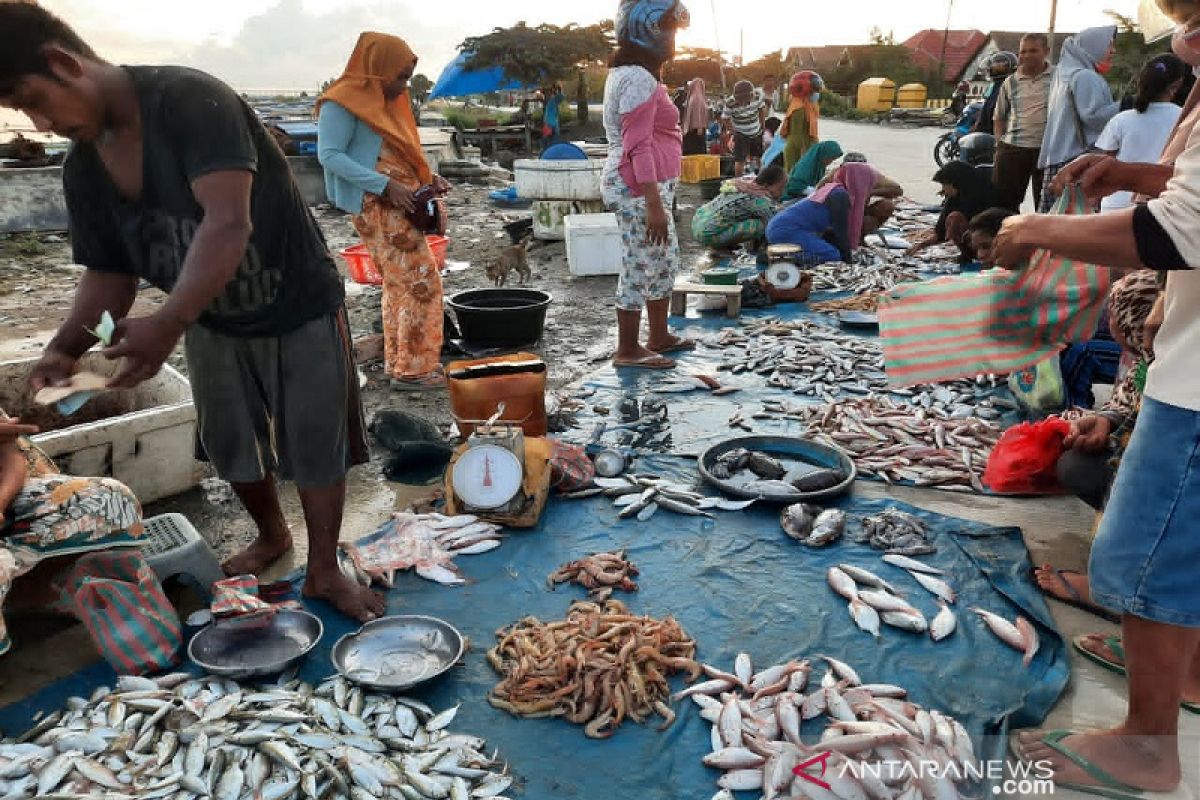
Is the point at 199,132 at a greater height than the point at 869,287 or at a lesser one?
greater

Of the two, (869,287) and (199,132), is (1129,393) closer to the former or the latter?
(199,132)

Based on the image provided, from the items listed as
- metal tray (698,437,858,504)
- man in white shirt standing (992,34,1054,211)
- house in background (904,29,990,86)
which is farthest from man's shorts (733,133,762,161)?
house in background (904,29,990,86)

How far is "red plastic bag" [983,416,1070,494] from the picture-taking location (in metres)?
3.68

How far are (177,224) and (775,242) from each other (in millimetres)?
7511

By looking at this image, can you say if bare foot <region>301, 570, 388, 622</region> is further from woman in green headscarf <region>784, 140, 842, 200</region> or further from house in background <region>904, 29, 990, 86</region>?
house in background <region>904, 29, 990, 86</region>

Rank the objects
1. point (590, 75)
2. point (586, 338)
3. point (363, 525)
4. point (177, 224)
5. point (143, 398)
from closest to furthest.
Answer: point (177, 224)
point (363, 525)
point (143, 398)
point (586, 338)
point (590, 75)

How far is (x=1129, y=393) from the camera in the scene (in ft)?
11.0

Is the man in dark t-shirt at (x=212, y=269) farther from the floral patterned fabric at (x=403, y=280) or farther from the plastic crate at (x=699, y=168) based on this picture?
the plastic crate at (x=699, y=168)

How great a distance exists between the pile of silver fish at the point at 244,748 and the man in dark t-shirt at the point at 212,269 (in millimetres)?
630

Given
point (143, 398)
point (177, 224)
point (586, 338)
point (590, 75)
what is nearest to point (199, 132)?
point (177, 224)

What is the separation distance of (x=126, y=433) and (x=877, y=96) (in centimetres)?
4543

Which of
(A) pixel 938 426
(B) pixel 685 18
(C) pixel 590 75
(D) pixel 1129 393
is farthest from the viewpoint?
(C) pixel 590 75

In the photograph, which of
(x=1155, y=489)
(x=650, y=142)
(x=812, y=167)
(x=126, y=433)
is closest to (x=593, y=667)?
(x=1155, y=489)

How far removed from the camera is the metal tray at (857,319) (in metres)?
7.20
